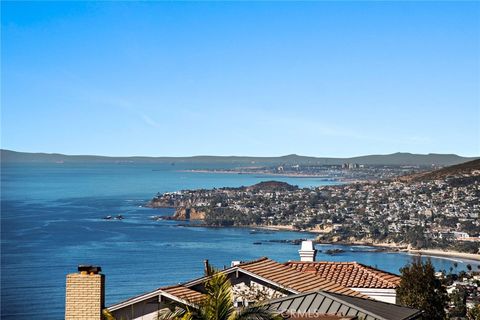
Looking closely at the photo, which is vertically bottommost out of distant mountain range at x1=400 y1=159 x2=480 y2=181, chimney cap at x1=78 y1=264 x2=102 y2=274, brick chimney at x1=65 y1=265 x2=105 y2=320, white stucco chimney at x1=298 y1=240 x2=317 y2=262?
white stucco chimney at x1=298 y1=240 x2=317 y2=262

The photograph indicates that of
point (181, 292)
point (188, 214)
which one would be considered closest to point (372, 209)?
point (188, 214)

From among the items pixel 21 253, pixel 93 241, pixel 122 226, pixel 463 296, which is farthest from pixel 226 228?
pixel 463 296

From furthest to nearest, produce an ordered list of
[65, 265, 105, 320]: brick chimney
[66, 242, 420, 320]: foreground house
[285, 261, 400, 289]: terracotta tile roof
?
[285, 261, 400, 289]: terracotta tile roof
[66, 242, 420, 320]: foreground house
[65, 265, 105, 320]: brick chimney

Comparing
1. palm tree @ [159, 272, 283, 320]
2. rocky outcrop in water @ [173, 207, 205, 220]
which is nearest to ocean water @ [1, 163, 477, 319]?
rocky outcrop in water @ [173, 207, 205, 220]

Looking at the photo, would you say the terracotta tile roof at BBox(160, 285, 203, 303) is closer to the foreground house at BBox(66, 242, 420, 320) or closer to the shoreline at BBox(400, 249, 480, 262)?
the foreground house at BBox(66, 242, 420, 320)

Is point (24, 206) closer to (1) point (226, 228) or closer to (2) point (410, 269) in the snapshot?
(1) point (226, 228)

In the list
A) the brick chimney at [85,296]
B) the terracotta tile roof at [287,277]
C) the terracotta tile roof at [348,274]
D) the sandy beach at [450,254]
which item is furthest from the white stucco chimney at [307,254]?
the sandy beach at [450,254]
